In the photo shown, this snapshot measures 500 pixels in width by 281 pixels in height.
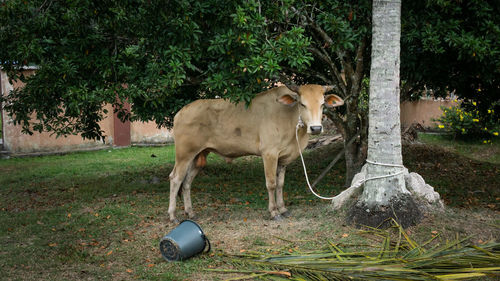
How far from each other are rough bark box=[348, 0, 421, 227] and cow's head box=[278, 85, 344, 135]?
0.73m

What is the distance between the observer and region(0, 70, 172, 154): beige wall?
1491 centimetres

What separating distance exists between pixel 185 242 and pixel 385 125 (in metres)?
3.05

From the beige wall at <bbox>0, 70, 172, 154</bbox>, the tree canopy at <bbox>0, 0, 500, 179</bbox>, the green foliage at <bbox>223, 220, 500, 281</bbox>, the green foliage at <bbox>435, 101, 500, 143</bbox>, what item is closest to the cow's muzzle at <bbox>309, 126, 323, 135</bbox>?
the tree canopy at <bbox>0, 0, 500, 179</bbox>

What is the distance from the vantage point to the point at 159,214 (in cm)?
816

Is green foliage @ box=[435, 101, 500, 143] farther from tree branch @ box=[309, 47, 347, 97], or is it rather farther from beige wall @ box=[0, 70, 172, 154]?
beige wall @ box=[0, 70, 172, 154]

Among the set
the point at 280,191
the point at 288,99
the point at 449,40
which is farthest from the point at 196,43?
the point at 449,40

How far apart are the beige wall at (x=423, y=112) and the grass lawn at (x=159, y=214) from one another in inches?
196

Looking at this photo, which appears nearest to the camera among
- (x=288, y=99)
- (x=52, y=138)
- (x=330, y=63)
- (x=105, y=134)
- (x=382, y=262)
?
(x=382, y=262)

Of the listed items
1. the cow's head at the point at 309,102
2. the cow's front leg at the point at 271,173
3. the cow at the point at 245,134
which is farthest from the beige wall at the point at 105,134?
the cow's head at the point at 309,102

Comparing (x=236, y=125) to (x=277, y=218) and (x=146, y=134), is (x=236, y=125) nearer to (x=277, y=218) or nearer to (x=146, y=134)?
(x=277, y=218)

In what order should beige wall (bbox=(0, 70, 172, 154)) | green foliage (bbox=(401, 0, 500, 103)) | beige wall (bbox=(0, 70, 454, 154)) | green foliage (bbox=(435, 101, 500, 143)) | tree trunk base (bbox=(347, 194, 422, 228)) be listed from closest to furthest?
tree trunk base (bbox=(347, 194, 422, 228)), green foliage (bbox=(401, 0, 500, 103)), beige wall (bbox=(0, 70, 172, 154)), beige wall (bbox=(0, 70, 454, 154)), green foliage (bbox=(435, 101, 500, 143))

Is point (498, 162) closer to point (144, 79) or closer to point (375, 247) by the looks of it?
point (375, 247)

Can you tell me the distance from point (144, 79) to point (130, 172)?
5.48 metres

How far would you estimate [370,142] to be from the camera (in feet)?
22.3
